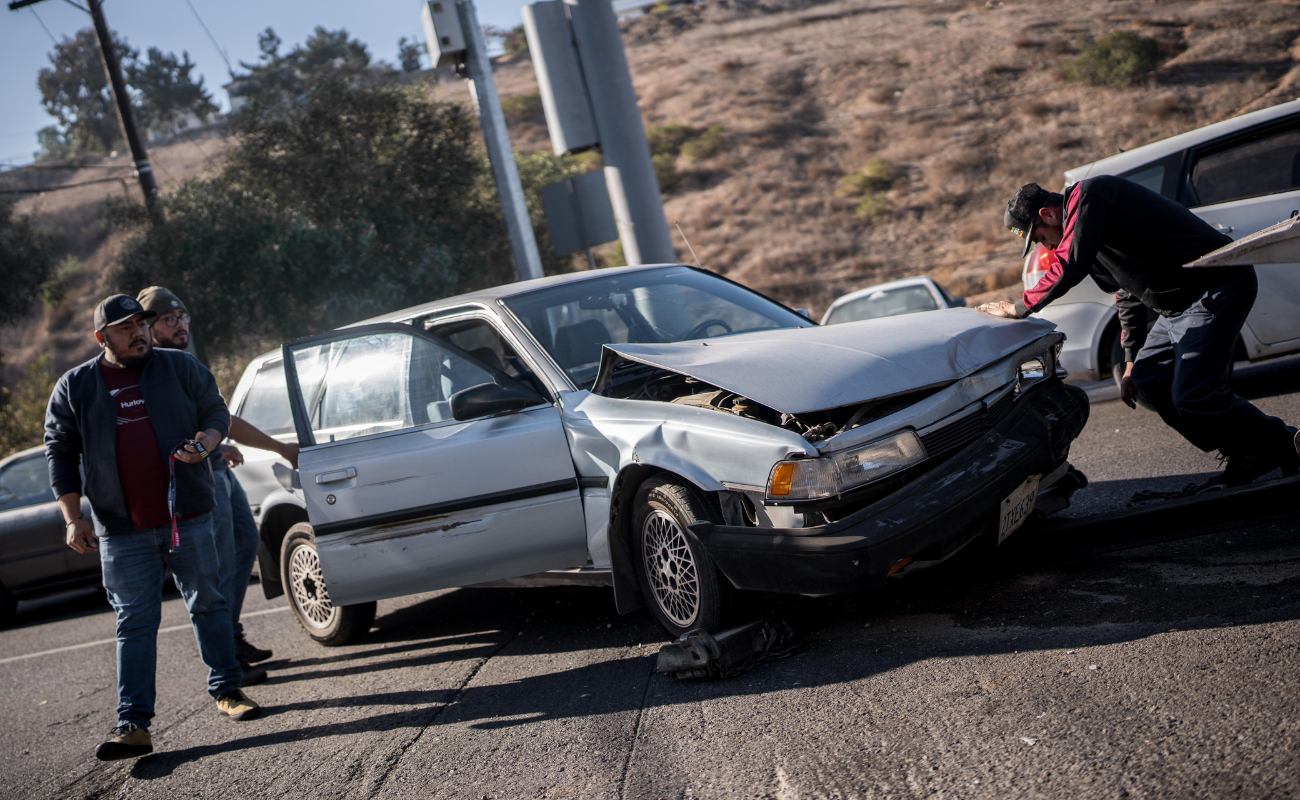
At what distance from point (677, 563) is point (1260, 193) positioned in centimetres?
490

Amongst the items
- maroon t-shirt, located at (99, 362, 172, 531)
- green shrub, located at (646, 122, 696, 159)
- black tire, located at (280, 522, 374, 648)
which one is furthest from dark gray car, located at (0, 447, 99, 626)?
green shrub, located at (646, 122, 696, 159)

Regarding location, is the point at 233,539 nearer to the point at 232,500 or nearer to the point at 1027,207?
the point at 232,500

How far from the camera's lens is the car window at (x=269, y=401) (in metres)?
6.82

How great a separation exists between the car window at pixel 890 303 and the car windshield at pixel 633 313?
5.63m

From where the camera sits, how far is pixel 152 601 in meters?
4.66

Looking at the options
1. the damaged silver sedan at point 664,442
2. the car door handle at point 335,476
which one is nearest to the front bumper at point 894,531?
the damaged silver sedan at point 664,442

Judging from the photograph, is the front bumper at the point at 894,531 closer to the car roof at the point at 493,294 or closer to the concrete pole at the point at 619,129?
the car roof at the point at 493,294

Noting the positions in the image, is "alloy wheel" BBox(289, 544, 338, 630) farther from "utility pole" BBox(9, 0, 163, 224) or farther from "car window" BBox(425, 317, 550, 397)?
"utility pole" BBox(9, 0, 163, 224)

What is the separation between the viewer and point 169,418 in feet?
15.4

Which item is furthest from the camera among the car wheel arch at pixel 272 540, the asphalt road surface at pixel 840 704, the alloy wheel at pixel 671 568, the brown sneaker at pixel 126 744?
the car wheel arch at pixel 272 540

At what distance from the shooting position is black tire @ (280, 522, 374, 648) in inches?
226

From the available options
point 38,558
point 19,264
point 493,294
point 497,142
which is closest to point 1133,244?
point 493,294

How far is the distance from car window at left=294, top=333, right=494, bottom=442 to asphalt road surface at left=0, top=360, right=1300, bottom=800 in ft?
4.17

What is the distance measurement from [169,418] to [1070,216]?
414 cm
